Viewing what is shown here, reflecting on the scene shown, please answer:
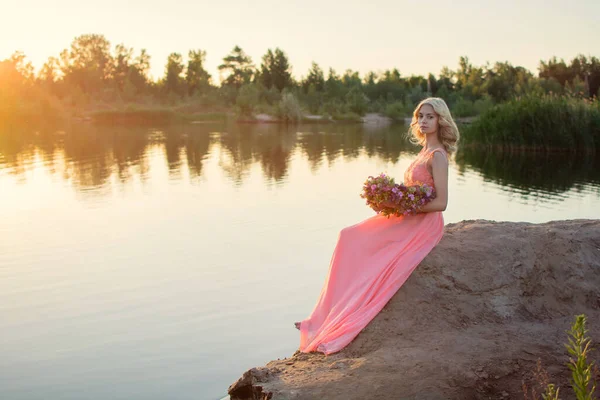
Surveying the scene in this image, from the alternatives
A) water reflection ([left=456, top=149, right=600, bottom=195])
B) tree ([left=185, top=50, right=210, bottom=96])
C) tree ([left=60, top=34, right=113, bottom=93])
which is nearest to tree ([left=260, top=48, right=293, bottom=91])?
tree ([left=185, top=50, right=210, bottom=96])

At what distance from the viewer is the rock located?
3956mm

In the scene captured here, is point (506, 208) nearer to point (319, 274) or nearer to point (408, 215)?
point (319, 274)

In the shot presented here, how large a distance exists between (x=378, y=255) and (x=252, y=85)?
54.7 meters

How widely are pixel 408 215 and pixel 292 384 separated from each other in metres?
1.78

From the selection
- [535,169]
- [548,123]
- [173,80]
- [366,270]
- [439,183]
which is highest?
[173,80]

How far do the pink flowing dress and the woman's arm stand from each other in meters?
0.07

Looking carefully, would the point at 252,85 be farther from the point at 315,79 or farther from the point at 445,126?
the point at 445,126

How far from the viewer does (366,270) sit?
4973 millimetres

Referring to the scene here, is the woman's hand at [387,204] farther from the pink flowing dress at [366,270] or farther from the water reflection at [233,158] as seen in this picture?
the water reflection at [233,158]

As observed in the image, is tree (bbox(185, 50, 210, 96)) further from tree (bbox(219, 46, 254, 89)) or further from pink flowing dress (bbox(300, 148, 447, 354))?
pink flowing dress (bbox(300, 148, 447, 354))

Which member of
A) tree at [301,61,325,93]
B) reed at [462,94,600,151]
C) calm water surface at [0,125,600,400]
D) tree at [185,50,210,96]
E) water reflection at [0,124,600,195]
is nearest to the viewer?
calm water surface at [0,125,600,400]

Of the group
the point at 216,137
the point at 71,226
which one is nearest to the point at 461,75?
the point at 216,137

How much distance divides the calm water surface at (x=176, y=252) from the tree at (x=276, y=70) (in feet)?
156

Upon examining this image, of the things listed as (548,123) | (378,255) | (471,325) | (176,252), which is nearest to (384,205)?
(378,255)
